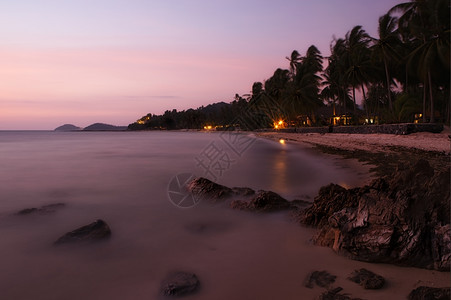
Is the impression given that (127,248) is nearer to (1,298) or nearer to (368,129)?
(1,298)

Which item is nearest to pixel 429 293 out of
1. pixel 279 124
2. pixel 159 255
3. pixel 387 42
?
pixel 159 255

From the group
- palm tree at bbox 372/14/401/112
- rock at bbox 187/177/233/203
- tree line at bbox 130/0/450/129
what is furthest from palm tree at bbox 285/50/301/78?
rock at bbox 187/177/233/203

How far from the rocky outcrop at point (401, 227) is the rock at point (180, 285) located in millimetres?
1744

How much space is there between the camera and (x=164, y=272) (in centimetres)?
347

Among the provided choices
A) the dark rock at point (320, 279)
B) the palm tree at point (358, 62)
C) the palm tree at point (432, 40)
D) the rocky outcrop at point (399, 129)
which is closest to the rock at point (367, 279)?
the dark rock at point (320, 279)

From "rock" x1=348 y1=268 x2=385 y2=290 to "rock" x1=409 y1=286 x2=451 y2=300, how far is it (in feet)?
0.92

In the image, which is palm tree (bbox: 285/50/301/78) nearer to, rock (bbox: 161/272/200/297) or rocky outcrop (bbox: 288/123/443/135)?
rocky outcrop (bbox: 288/123/443/135)

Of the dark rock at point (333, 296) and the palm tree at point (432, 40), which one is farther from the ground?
the palm tree at point (432, 40)

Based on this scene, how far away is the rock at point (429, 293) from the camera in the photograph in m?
2.41

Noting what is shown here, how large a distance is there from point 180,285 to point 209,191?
385cm

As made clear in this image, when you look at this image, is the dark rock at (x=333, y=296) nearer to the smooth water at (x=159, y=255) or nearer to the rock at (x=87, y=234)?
the smooth water at (x=159, y=255)

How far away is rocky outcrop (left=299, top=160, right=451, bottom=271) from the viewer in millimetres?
3105

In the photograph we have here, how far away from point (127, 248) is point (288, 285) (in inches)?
92.4

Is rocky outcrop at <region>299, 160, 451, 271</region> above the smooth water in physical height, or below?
above
